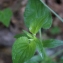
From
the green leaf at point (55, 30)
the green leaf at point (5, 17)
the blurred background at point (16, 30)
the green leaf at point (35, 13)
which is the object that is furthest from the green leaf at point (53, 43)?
the green leaf at point (55, 30)

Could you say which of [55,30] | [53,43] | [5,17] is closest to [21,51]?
[53,43]

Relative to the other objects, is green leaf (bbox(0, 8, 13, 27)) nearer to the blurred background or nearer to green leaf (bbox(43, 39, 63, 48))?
the blurred background

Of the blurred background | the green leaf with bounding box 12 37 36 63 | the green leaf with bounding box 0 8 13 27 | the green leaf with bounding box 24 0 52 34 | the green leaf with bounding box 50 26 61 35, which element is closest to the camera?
the green leaf with bounding box 12 37 36 63

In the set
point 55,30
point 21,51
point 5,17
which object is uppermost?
point 5,17

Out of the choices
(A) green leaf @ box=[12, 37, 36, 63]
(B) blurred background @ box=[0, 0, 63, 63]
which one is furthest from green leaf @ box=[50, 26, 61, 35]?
(A) green leaf @ box=[12, 37, 36, 63]

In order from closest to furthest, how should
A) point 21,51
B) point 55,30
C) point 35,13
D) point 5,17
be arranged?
point 21,51 → point 35,13 → point 5,17 → point 55,30

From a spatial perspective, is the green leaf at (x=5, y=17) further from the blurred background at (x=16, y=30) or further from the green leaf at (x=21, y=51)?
the green leaf at (x=21, y=51)

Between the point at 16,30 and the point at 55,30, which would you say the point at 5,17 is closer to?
the point at 16,30

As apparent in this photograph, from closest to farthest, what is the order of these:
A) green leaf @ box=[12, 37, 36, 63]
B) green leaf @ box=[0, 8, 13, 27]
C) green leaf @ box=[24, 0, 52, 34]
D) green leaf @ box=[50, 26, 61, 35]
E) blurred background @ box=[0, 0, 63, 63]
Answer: green leaf @ box=[12, 37, 36, 63], green leaf @ box=[24, 0, 52, 34], green leaf @ box=[0, 8, 13, 27], blurred background @ box=[0, 0, 63, 63], green leaf @ box=[50, 26, 61, 35]

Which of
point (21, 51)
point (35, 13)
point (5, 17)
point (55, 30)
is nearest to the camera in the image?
point (21, 51)

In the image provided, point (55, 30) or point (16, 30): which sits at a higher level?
point (16, 30)

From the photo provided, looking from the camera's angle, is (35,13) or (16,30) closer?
(35,13)
